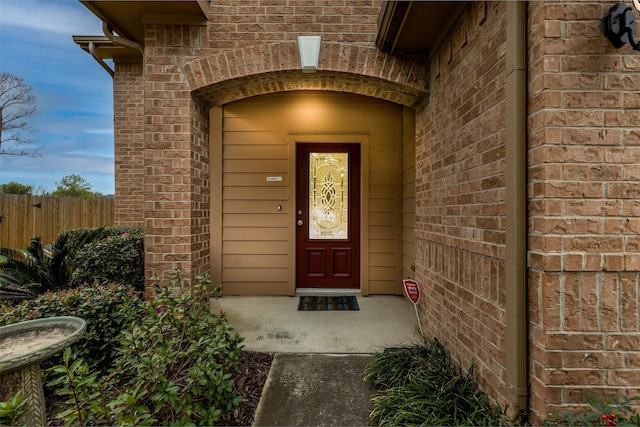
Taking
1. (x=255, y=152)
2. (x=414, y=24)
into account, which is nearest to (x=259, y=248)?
(x=255, y=152)

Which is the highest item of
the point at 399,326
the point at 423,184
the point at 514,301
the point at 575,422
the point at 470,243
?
the point at 423,184

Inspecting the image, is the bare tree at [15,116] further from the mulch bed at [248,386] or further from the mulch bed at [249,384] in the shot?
the mulch bed at [249,384]

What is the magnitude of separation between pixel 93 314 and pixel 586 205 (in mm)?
3302

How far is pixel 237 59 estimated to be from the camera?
286 centimetres

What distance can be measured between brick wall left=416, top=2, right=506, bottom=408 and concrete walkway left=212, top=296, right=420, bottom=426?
642 mm

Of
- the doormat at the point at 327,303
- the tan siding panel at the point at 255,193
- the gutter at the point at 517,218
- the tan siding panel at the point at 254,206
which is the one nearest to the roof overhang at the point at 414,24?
the gutter at the point at 517,218

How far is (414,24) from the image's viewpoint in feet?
7.72

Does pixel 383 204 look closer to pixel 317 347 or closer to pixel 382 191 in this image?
pixel 382 191

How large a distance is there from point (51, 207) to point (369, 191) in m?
7.47

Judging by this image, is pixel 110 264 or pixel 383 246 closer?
pixel 110 264

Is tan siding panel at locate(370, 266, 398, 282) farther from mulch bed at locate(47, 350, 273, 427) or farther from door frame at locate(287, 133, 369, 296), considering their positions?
mulch bed at locate(47, 350, 273, 427)

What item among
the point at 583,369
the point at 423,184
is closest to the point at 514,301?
the point at 583,369

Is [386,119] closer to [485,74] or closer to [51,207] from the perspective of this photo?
[485,74]

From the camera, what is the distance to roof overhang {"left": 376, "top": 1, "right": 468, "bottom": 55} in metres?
2.12
